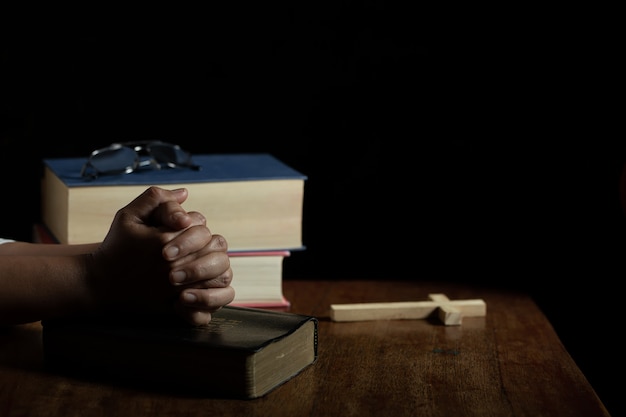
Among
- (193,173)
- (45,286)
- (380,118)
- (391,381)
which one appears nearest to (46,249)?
(45,286)

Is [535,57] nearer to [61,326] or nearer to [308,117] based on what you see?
[308,117]

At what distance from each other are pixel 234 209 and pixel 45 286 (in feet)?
1.38

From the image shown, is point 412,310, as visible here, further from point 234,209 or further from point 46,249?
point 46,249

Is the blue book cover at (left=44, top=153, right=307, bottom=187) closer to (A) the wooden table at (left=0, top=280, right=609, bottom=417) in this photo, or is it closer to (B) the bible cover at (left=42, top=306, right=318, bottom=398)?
(A) the wooden table at (left=0, top=280, right=609, bottom=417)

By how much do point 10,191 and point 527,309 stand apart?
1.11 metres

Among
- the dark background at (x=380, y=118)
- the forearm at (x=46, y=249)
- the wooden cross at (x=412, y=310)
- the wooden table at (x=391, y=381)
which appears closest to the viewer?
the wooden table at (x=391, y=381)

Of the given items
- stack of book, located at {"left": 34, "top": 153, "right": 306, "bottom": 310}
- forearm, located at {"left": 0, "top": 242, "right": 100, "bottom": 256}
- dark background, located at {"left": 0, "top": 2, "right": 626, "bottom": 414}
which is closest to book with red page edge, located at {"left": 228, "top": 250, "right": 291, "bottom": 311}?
stack of book, located at {"left": 34, "top": 153, "right": 306, "bottom": 310}

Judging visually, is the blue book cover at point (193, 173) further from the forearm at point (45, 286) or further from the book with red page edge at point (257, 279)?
the forearm at point (45, 286)

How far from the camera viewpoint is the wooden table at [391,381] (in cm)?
98

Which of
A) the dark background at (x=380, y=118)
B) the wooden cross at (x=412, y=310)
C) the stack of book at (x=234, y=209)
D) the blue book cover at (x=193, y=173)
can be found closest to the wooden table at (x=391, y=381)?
the wooden cross at (x=412, y=310)

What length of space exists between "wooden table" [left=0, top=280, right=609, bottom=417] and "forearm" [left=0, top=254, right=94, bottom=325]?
7 cm

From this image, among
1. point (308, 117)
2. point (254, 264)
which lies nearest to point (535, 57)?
point (308, 117)

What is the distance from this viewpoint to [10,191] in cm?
199

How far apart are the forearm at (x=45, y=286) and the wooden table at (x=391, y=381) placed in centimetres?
7
